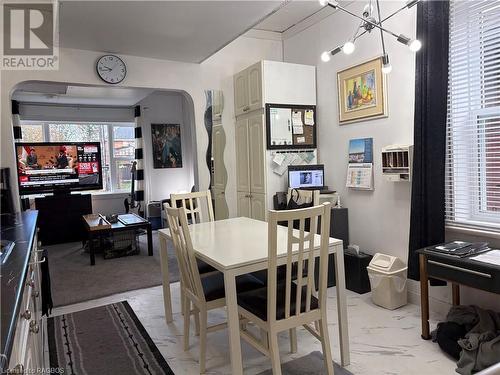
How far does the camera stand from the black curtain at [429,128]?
2576mm

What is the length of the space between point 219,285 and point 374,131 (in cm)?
204

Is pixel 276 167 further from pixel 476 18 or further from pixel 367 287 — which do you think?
pixel 476 18

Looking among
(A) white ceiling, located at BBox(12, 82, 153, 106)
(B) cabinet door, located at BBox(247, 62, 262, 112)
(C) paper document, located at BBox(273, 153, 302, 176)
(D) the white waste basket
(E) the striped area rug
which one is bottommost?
Result: (E) the striped area rug

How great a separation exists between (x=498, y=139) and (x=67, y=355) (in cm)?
325

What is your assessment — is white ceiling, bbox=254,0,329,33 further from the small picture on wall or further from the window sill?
the small picture on wall

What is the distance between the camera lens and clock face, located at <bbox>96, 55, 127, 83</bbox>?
3.63 m

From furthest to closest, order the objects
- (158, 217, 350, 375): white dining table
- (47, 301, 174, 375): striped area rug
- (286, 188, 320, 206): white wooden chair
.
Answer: (286, 188, 320, 206): white wooden chair
(47, 301, 174, 375): striped area rug
(158, 217, 350, 375): white dining table

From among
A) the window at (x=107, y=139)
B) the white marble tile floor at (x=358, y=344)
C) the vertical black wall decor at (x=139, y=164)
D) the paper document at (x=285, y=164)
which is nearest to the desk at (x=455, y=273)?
the white marble tile floor at (x=358, y=344)

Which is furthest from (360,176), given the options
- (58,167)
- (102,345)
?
(58,167)

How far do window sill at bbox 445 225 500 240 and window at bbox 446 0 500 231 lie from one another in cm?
3

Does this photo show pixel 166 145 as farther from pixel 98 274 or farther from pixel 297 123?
pixel 297 123

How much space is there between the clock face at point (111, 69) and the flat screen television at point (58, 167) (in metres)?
3.12

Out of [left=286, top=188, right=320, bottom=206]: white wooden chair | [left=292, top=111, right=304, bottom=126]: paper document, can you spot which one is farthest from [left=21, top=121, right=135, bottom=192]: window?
[left=286, top=188, right=320, bottom=206]: white wooden chair

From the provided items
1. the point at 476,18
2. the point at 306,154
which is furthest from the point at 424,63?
the point at 306,154
